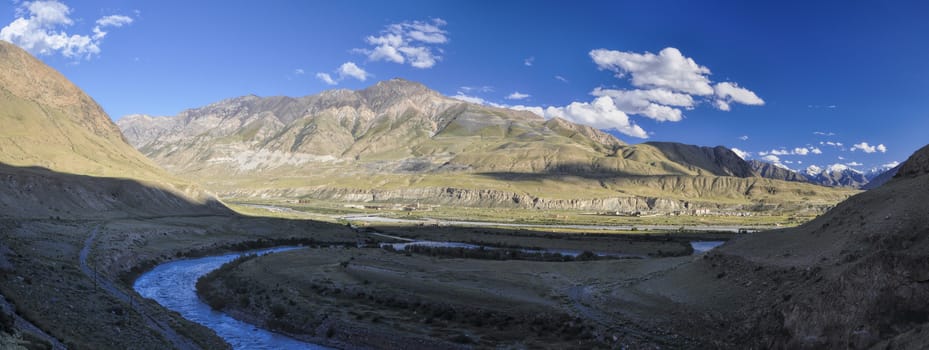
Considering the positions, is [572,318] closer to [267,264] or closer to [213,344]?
[213,344]

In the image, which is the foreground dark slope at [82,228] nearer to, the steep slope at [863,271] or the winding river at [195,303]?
the winding river at [195,303]

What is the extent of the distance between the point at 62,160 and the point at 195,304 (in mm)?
99549

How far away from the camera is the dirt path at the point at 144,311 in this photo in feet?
83.5

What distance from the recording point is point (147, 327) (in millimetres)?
25797

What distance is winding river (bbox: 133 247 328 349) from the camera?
29.0 meters

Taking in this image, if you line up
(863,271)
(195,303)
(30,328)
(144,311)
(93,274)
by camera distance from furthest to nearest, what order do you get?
(93,274) → (195,303) → (144,311) → (863,271) → (30,328)

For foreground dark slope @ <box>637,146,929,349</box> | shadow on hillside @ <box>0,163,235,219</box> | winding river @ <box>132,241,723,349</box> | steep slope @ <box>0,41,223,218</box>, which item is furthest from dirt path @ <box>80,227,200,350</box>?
steep slope @ <box>0,41,223,218</box>

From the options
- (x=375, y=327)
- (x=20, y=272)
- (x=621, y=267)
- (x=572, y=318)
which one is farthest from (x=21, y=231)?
(x=621, y=267)

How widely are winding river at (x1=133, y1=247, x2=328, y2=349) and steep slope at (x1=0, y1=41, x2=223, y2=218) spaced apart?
29207 mm

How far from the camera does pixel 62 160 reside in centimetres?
11112

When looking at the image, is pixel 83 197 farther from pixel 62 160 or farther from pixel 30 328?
pixel 30 328

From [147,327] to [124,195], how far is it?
85996mm

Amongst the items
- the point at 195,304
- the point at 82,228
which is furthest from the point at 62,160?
the point at 195,304

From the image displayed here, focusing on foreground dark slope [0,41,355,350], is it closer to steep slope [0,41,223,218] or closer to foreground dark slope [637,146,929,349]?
steep slope [0,41,223,218]
